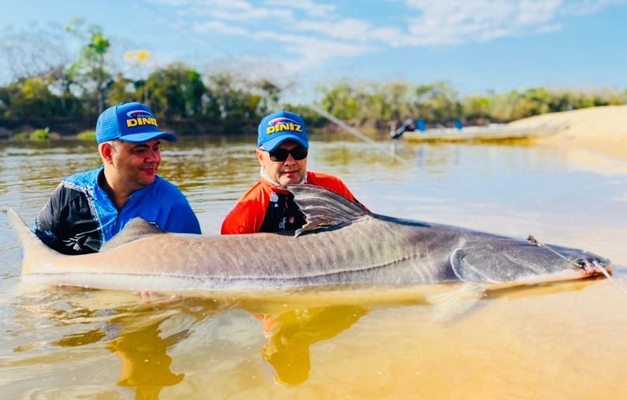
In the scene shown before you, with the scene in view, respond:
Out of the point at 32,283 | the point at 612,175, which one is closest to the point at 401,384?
the point at 32,283

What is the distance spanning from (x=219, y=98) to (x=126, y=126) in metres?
52.8

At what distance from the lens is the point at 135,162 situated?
3.99 meters

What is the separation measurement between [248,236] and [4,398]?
195 cm

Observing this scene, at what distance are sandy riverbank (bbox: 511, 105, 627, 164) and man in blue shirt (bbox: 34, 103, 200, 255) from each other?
48.5ft

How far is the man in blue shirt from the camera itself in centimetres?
394

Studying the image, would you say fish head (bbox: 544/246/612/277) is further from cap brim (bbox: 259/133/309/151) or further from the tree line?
the tree line

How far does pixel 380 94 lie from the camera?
68688 millimetres

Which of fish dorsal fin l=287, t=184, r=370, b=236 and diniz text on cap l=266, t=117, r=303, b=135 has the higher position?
diniz text on cap l=266, t=117, r=303, b=135

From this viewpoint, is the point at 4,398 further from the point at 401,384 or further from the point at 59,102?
the point at 59,102

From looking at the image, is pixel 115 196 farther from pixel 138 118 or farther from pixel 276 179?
pixel 276 179

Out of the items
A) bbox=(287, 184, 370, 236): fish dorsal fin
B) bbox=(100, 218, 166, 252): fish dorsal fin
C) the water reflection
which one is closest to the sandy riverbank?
bbox=(287, 184, 370, 236): fish dorsal fin

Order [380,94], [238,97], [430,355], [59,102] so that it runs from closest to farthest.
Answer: [430,355] < [59,102] < [238,97] < [380,94]

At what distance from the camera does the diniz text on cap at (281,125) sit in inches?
161

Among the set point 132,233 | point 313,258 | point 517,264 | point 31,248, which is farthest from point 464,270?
point 31,248
